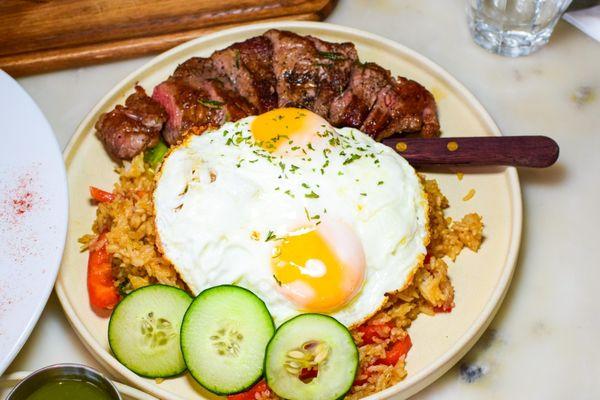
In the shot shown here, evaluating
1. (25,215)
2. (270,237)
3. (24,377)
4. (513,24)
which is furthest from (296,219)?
(513,24)

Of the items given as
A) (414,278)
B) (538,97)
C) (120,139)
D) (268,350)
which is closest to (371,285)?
(414,278)

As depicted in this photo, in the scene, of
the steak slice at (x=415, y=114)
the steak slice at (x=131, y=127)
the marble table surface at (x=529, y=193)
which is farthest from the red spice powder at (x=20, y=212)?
the steak slice at (x=415, y=114)

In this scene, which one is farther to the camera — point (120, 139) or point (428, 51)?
point (428, 51)

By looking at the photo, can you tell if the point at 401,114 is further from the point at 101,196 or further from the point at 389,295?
the point at 101,196

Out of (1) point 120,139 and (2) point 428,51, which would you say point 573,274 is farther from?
(1) point 120,139

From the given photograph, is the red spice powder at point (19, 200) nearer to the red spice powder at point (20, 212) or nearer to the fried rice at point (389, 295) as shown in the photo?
the red spice powder at point (20, 212)

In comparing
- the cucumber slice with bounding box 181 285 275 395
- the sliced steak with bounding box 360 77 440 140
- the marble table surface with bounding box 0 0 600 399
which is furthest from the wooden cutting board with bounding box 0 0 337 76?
the cucumber slice with bounding box 181 285 275 395

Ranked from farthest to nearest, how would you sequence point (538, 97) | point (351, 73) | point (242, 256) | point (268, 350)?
point (538, 97) → point (351, 73) → point (242, 256) → point (268, 350)
